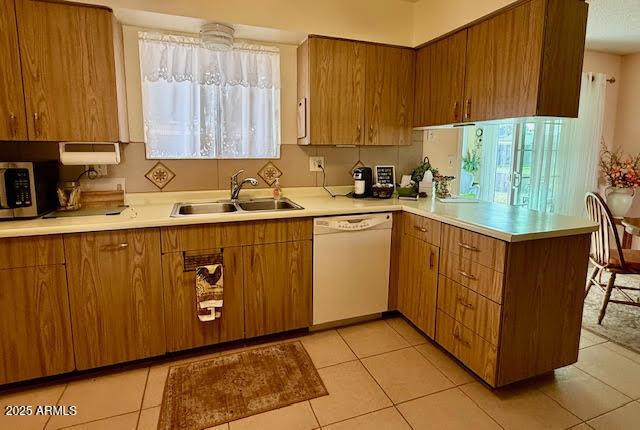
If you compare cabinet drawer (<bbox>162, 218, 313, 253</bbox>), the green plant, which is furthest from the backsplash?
the green plant

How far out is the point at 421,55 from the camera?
2.80 m

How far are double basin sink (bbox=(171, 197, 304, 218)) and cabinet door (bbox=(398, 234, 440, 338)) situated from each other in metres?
0.84

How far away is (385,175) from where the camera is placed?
9.85 feet

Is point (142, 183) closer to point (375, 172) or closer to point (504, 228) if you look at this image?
point (375, 172)

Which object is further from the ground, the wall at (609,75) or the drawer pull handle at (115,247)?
Result: the wall at (609,75)

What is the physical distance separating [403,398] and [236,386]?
899 mm

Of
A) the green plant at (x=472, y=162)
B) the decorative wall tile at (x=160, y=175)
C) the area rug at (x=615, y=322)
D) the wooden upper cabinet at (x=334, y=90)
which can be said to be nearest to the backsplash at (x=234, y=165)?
the decorative wall tile at (x=160, y=175)

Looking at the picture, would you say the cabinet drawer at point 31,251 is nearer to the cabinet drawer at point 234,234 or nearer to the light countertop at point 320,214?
the light countertop at point 320,214

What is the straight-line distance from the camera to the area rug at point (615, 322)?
8.08 ft

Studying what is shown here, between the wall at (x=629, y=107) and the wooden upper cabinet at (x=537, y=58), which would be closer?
the wooden upper cabinet at (x=537, y=58)

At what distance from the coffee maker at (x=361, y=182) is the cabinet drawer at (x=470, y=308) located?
96 centimetres

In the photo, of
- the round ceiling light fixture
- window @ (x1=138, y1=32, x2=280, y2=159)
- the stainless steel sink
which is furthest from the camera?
the stainless steel sink

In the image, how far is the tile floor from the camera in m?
1.70

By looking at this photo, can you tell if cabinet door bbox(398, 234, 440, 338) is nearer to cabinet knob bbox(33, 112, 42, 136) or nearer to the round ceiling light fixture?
the round ceiling light fixture
